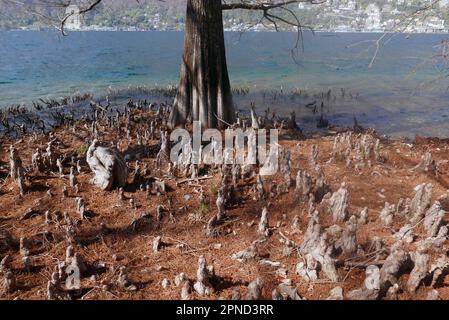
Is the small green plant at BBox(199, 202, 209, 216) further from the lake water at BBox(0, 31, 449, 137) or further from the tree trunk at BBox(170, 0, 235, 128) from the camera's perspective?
the lake water at BBox(0, 31, 449, 137)

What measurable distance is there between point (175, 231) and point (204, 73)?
4147 millimetres

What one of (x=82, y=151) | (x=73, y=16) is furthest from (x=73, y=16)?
(x=82, y=151)

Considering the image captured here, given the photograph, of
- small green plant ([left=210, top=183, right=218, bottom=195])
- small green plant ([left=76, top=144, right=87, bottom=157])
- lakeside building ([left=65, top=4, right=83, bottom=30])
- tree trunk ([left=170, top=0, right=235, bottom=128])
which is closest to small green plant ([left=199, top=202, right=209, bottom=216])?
small green plant ([left=210, top=183, right=218, bottom=195])

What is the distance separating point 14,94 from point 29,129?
892 centimetres

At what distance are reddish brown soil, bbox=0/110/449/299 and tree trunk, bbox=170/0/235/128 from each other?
1.90 metres

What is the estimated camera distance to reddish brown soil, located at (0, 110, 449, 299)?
3.30m

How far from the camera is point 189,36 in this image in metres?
7.30

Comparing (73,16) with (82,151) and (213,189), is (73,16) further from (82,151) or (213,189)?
(213,189)

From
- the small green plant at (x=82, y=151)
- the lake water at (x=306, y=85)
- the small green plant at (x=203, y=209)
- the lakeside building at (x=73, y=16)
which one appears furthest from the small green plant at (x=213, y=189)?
the lakeside building at (x=73, y=16)

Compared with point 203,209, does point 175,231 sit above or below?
below

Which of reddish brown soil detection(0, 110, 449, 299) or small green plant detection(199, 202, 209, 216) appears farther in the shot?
small green plant detection(199, 202, 209, 216)

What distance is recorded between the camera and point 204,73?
745 cm

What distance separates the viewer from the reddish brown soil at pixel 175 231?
3.30 meters
